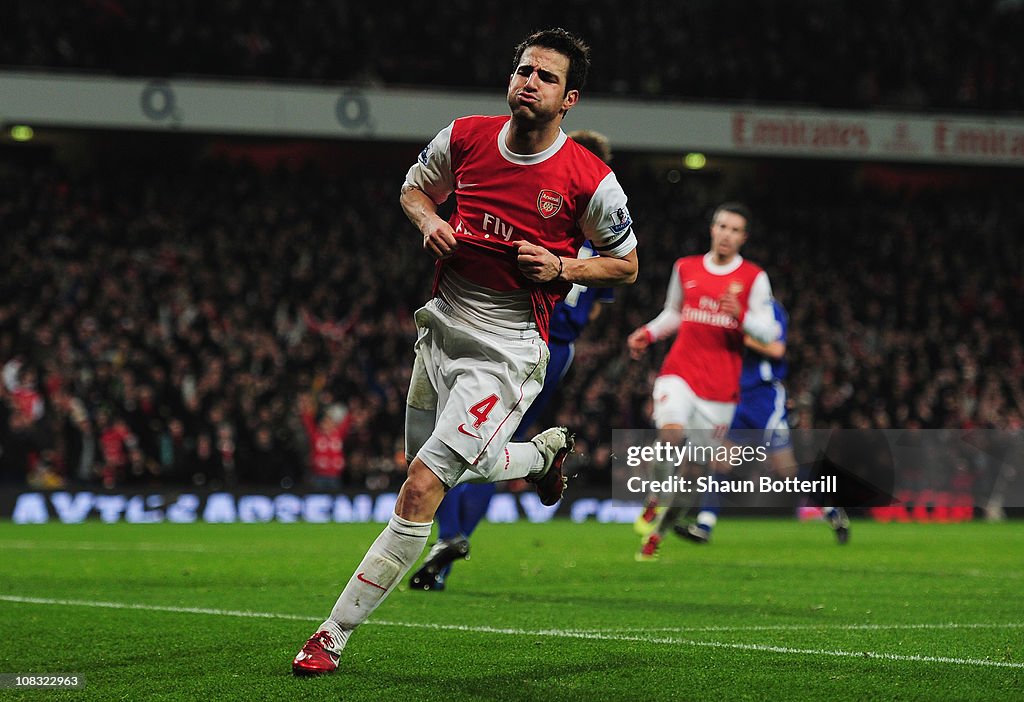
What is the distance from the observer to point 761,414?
12062 millimetres

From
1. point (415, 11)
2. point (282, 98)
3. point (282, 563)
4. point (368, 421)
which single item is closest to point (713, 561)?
point (282, 563)

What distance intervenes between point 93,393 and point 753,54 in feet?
53.8

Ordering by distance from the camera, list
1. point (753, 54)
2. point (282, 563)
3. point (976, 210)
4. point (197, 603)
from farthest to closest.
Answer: point (976, 210), point (753, 54), point (282, 563), point (197, 603)

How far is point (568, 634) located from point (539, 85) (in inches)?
92.7

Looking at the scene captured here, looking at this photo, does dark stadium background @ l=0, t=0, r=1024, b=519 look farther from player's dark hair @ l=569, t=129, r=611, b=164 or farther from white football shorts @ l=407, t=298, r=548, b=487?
white football shorts @ l=407, t=298, r=548, b=487

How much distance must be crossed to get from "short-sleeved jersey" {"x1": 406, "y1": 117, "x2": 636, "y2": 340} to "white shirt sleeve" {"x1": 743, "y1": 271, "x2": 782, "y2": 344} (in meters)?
5.33

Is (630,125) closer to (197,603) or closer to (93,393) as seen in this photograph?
(93,393)

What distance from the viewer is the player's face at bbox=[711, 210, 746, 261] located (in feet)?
35.3

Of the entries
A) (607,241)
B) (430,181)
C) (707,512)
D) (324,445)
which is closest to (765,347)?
(707,512)

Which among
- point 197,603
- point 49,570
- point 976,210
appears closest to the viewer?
point 197,603

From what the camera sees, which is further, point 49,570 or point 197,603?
point 49,570

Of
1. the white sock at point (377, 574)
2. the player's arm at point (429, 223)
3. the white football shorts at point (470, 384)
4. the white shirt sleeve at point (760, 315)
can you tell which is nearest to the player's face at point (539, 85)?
the player's arm at point (429, 223)

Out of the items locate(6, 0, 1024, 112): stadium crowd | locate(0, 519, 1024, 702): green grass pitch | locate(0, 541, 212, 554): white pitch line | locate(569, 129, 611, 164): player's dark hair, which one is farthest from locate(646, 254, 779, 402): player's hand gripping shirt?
locate(6, 0, 1024, 112): stadium crowd

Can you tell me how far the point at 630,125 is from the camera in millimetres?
26859
